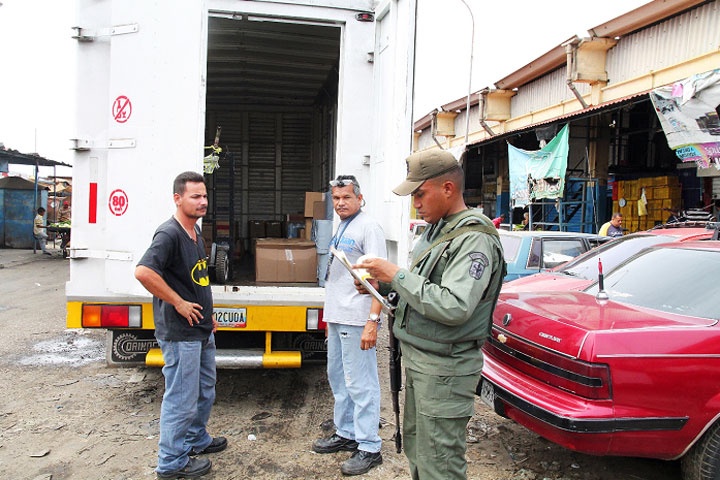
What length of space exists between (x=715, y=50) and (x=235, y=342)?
9.82 meters

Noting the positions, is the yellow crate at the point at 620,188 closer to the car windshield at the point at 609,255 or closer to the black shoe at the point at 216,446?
the car windshield at the point at 609,255

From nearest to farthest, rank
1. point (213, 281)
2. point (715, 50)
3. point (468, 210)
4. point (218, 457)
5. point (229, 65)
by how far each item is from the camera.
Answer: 1. point (468, 210)
2. point (218, 457)
3. point (213, 281)
4. point (229, 65)
5. point (715, 50)

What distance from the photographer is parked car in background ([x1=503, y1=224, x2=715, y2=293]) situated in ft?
15.8

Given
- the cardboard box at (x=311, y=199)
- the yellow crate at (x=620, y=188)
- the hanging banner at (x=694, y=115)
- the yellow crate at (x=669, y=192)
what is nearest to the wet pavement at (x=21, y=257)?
the cardboard box at (x=311, y=199)

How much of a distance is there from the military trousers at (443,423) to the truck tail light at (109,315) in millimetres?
2442

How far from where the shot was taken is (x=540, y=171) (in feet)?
43.1

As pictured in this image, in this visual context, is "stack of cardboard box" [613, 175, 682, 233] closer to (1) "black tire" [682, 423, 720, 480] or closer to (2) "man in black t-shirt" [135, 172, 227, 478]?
(1) "black tire" [682, 423, 720, 480]

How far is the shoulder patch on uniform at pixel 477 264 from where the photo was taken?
195 cm

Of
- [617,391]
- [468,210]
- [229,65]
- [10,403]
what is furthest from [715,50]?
[10,403]

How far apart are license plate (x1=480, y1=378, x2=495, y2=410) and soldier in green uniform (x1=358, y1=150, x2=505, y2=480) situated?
4.57 ft

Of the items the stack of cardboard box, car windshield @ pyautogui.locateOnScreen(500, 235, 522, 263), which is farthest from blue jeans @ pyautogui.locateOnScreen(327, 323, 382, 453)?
the stack of cardboard box

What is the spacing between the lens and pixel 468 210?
2.21 m

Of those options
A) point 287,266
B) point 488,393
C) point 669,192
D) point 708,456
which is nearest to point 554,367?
point 488,393

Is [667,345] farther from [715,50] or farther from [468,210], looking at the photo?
[715,50]
